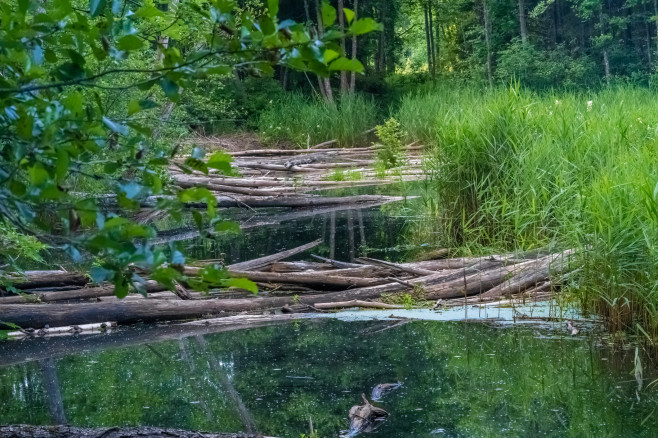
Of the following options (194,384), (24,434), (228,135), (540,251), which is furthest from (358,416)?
(228,135)

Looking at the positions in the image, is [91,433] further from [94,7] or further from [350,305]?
[350,305]

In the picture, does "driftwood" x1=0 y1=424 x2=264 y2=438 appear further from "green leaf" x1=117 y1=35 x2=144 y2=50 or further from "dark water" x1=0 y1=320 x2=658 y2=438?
"green leaf" x1=117 y1=35 x2=144 y2=50

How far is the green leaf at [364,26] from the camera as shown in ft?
4.87

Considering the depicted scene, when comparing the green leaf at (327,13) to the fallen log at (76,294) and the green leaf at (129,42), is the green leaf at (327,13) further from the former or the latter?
the fallen log at (76,294)

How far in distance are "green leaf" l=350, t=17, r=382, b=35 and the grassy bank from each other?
157 inches

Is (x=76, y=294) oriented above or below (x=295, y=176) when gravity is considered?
below

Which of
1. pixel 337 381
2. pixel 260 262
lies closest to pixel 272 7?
pixel 337 381

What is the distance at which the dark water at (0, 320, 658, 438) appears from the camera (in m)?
3.99

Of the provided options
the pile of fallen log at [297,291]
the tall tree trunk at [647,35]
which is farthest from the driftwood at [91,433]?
the tall tree trunk at [647,35]

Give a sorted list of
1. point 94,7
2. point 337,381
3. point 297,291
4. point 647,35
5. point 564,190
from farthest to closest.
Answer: point 647,35 < point 564,190 < point 297,291 < point 337,381 < point 94,7

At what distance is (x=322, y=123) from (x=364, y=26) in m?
18.5

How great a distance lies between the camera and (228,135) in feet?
70.7

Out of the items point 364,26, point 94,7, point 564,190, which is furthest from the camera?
point 564,190

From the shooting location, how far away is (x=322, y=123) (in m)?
19.9
